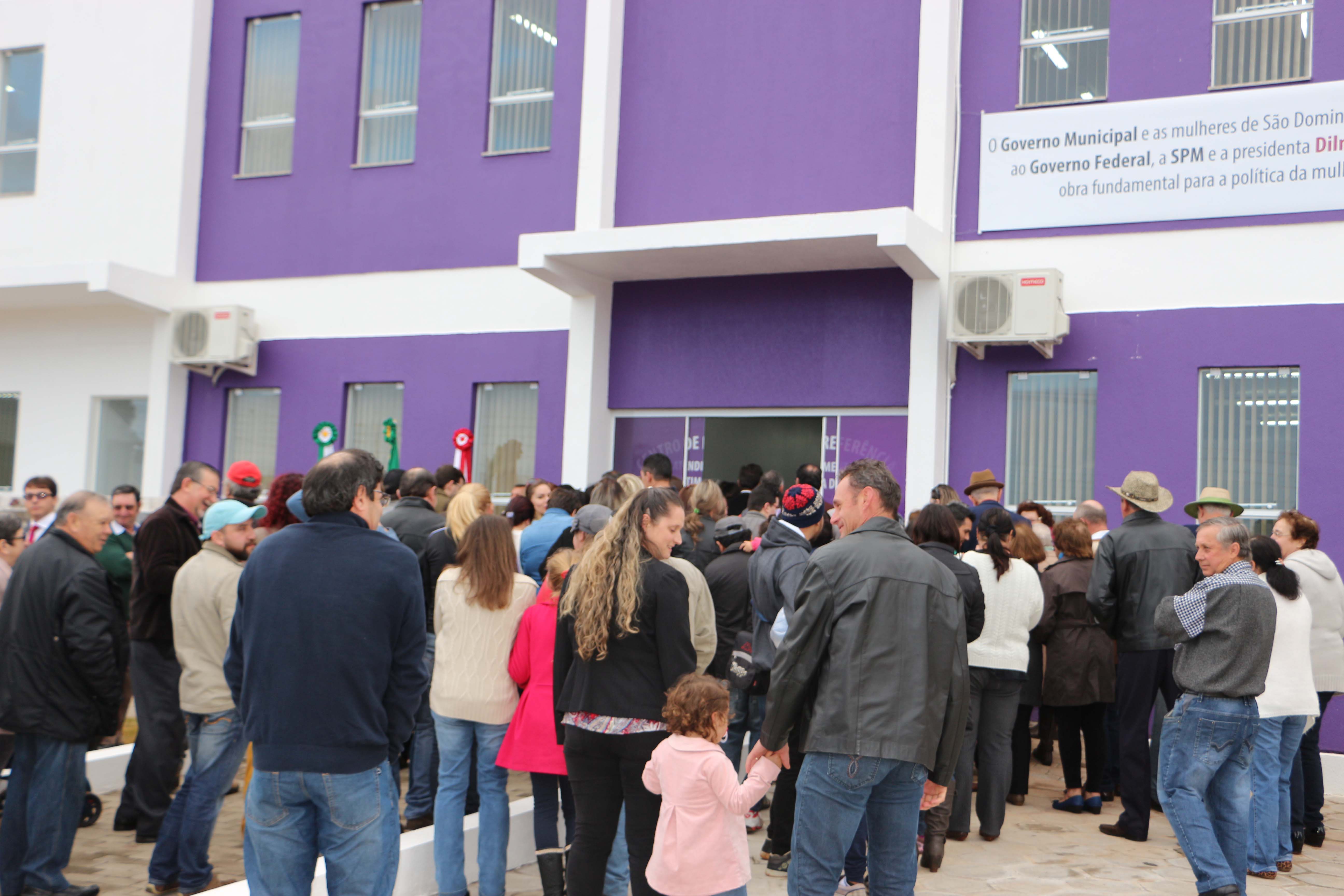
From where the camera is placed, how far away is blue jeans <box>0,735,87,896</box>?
17.4 ft

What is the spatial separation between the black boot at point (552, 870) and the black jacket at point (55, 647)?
2092 millimetres

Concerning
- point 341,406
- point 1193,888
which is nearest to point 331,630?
point 1193,888

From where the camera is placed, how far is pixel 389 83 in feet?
43.3

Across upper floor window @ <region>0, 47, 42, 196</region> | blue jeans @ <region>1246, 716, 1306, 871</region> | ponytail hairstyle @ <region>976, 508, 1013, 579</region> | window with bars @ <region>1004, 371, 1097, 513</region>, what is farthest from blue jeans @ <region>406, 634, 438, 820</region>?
upper floor window @ <region>0, 47, 42, 196</region>

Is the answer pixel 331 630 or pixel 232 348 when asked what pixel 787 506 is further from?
pixel 232 348

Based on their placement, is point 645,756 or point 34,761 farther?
point 34,761

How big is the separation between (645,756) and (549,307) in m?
8.25

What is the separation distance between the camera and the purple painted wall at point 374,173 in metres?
12.3

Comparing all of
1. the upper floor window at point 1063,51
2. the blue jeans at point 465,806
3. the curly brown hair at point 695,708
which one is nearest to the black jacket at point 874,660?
the curly brown hair at point 695,708

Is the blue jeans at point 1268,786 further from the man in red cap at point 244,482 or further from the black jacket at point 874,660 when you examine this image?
the man in red cap at point 244,482

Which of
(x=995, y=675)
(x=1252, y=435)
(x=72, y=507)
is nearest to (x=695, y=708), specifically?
(x=72, y=507)

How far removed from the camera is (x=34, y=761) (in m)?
5.35

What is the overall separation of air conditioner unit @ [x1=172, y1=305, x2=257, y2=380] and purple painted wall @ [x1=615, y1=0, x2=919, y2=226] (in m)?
4.44

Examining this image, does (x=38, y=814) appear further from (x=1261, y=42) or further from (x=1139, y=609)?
(x=1261, y=42)
